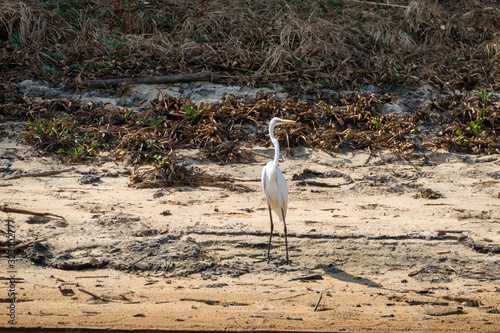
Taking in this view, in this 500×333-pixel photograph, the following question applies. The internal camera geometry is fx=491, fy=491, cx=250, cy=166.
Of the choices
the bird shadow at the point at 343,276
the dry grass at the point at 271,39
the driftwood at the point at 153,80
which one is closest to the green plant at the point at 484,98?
the dry grass at the point at 271,39

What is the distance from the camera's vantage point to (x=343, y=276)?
4.36 m

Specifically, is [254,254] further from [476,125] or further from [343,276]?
[476,125]

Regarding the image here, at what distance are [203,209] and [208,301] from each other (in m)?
1.79

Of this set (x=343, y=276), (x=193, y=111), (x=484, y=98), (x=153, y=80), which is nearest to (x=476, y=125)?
(x=484, y=98)

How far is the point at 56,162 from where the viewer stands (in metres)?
6.75

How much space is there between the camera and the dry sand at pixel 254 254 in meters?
3.75

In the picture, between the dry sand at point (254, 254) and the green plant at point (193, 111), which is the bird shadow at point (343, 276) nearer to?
the dry sand at point (254, 254)

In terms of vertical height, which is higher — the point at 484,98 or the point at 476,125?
the point at 484,98

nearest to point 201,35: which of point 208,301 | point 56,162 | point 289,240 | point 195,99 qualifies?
point 195,99

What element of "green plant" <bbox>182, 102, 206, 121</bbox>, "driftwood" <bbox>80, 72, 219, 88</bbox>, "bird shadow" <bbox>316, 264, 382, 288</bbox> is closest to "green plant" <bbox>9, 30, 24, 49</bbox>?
"driftwood" <bbox>80, 72, 219, 88</bbox>

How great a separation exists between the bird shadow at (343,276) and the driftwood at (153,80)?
5276 mm

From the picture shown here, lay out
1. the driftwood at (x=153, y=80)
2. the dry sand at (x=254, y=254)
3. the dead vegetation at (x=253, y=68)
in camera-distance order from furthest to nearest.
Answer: the driftwood at (x=153, y=80) → the dead vegetation at (x=253, y=68) → the dry sand at (x=254, y=254)

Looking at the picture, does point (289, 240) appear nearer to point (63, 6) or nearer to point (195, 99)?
point (195, 99)

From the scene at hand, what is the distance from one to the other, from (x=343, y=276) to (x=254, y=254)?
0.87m
